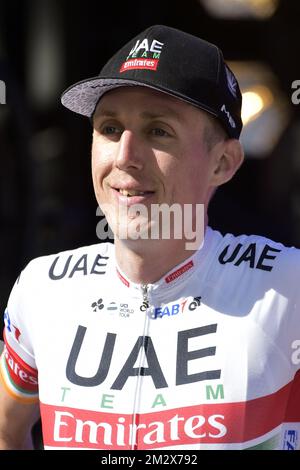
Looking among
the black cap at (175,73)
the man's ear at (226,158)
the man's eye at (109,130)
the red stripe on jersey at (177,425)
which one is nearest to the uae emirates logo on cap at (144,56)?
the black cap at (175,73)

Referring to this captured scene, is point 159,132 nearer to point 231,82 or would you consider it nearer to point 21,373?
point 231,82

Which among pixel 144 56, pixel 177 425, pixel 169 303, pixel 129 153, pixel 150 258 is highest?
pixel 144 56

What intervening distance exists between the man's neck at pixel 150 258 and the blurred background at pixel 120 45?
12.9 ft

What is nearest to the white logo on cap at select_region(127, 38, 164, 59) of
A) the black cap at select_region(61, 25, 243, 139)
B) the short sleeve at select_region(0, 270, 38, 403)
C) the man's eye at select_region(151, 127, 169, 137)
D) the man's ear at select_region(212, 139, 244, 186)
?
the black cap at select_region(61, 25, 243, 139)

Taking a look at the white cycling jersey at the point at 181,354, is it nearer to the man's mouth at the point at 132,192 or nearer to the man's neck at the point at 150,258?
the man's neck at the point at 150,258

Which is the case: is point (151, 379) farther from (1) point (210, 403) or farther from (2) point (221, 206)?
(2) point (221, 206)

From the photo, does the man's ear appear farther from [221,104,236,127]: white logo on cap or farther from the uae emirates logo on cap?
the uae emirates logo on cap

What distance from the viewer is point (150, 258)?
97.0 inches

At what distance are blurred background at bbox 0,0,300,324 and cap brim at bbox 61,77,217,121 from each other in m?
3.84

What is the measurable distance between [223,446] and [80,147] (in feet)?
17.7

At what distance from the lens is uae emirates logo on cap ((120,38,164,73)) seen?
7.74ft

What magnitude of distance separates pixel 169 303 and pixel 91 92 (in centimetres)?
64

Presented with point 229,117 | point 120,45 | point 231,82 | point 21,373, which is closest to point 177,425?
point 21,373

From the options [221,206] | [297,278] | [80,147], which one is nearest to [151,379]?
[297,278]
